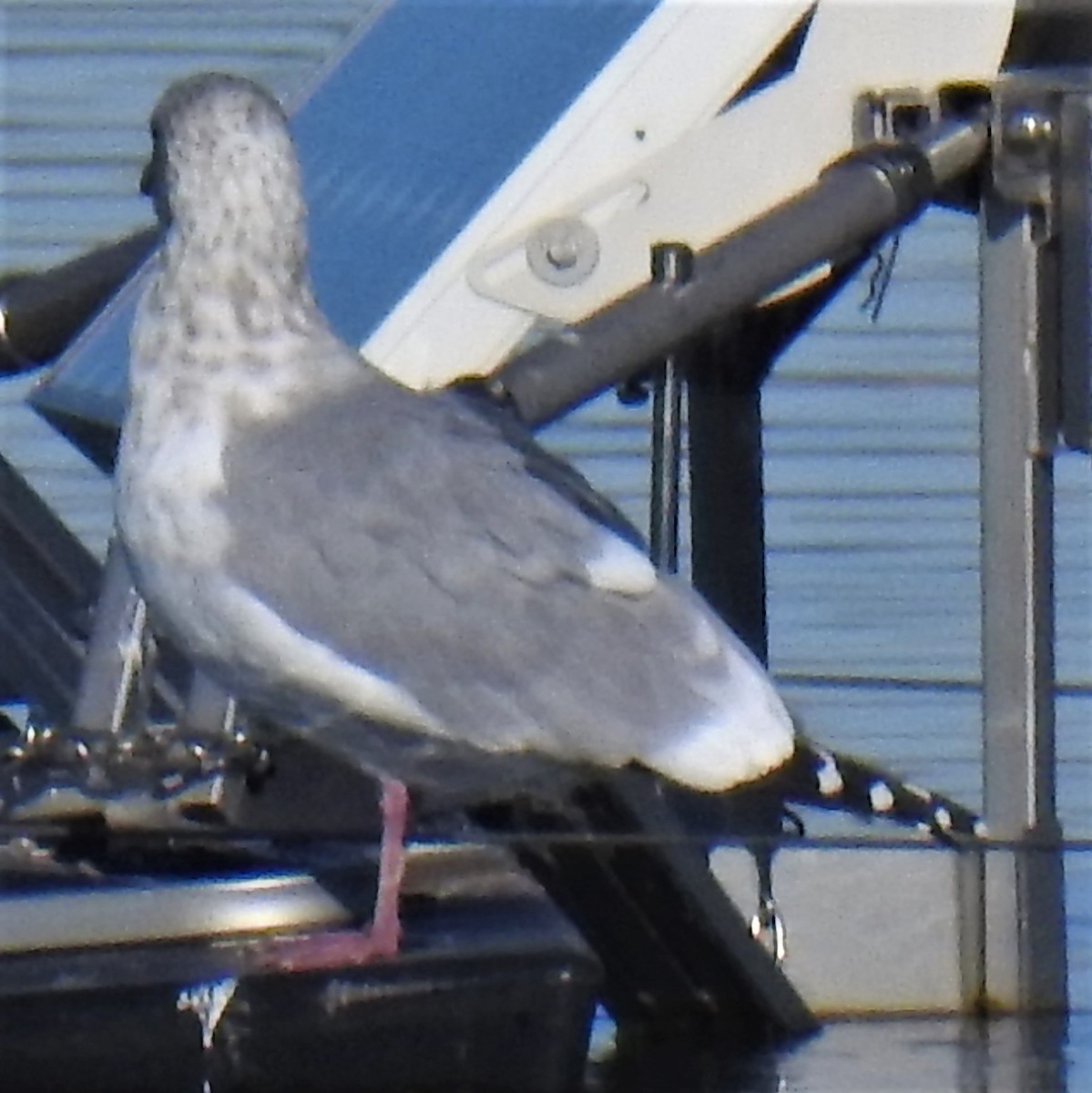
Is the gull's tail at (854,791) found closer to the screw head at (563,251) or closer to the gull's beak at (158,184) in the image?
the screw head at (563,251)

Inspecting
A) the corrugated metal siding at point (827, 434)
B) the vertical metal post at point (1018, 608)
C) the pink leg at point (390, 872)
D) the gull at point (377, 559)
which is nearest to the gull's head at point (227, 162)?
the gull at point (377, 559)

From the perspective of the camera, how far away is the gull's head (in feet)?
7.07

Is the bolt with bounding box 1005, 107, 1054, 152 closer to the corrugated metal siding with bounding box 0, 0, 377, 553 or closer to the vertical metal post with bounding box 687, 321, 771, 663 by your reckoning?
the vertical metal post with bounding box 687, 321, 771, 663

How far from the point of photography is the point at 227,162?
84.8 inches

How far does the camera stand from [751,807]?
2.40 meters

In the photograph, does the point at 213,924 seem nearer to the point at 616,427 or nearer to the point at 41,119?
the point at 616,427

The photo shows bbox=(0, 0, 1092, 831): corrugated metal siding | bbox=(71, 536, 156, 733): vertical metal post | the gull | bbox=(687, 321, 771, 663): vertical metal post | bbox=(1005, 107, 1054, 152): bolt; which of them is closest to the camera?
the gull

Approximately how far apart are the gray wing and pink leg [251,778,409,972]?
110 mm

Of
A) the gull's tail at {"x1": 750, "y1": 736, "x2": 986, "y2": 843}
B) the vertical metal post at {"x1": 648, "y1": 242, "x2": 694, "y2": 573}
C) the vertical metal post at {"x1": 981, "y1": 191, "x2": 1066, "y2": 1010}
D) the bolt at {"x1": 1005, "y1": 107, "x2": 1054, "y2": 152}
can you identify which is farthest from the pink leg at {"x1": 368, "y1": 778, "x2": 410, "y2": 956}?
the bolt at {"x1": 1005, "y1": 107, "x2": 1054, "y2": 152}

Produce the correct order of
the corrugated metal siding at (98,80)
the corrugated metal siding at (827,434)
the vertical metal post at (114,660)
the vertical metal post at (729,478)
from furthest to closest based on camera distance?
1. the corrugated metal siding at (98,80)
2. the corrugated metal siding at (827,434)
3. the vertical metal post at (729,478)
4. the vertical metal post at (114,660)

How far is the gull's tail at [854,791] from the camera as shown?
7.10 ft

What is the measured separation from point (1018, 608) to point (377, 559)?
2.33 ft

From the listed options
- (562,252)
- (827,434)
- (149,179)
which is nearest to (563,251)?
(562,252)

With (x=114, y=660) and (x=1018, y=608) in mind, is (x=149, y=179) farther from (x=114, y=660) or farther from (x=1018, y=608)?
(x=1018, y=608)
